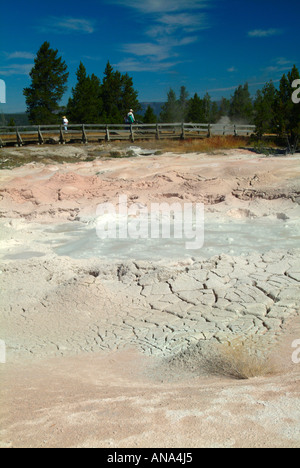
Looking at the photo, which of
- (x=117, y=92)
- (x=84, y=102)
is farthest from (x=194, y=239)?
(x=117, y=92)

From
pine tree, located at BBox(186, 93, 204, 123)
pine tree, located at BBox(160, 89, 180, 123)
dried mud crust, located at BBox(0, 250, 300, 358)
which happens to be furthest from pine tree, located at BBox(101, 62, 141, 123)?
dried mud crust, located at BBox(0, 250, 300, 358)

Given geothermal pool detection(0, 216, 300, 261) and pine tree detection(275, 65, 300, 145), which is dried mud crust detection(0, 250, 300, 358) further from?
pine tree detection(275, 65, 300, 145)

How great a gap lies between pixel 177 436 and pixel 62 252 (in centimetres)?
512

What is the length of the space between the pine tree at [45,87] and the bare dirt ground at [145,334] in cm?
2880

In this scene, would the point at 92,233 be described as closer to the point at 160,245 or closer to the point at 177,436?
the point at 160,245

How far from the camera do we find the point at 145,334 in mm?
4688

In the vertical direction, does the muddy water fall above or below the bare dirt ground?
above

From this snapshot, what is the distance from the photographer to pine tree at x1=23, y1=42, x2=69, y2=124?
35875mm

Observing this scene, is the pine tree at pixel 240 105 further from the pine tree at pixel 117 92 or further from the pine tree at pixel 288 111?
the pine tree at pixel 288 111

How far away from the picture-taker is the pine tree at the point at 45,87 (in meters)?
35.9

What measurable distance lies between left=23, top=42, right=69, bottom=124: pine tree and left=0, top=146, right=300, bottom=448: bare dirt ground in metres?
28.8
